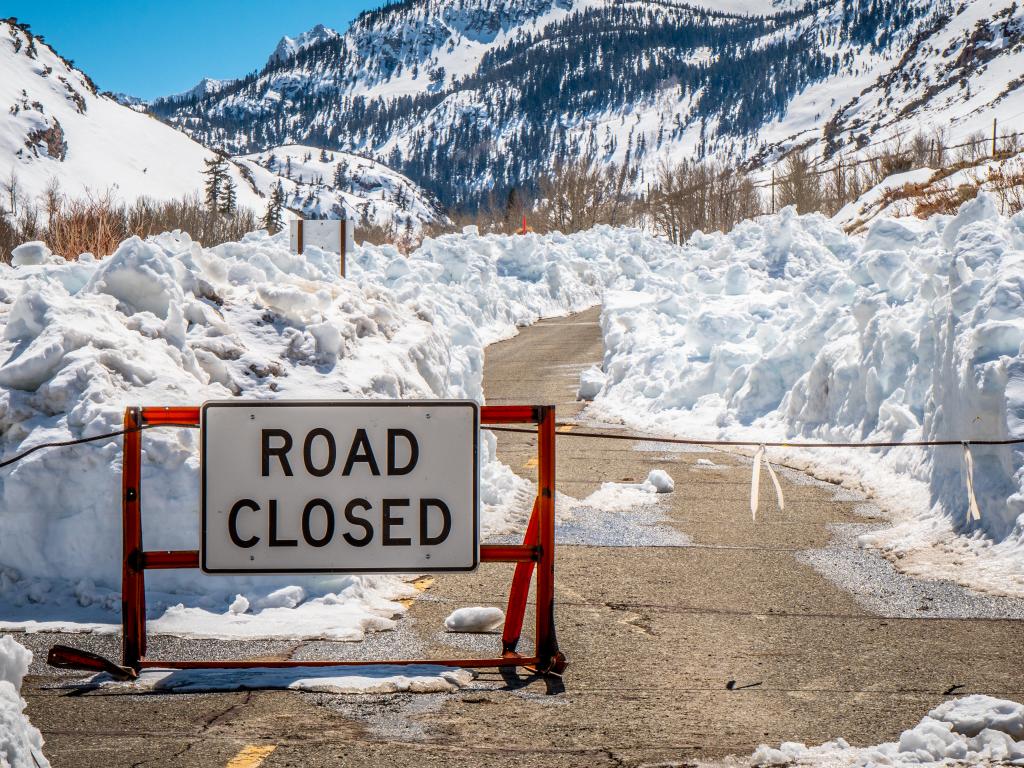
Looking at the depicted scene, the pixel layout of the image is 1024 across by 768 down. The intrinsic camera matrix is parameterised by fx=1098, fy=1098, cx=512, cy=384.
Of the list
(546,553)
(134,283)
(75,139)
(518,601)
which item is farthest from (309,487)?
(75,139)

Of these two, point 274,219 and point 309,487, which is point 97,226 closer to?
point 309,487

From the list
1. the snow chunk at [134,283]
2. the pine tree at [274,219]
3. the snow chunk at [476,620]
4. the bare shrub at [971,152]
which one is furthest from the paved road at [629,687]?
the bare shrub at [971,152]

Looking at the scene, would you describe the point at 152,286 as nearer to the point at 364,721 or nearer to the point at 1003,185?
the point at 364,721

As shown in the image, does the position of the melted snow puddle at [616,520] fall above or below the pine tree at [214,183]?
below

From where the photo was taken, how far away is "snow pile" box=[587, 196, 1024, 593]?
7.83 metres

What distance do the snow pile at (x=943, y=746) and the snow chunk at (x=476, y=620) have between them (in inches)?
87.4

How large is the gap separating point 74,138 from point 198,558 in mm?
123649

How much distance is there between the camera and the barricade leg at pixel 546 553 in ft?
16.8

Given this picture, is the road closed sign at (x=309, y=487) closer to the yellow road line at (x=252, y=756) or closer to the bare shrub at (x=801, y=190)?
the yellow road line at (x=252, y=756)

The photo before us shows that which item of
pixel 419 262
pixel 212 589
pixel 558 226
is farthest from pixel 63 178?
pixel 212 589

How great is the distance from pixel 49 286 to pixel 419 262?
2788 centimetres

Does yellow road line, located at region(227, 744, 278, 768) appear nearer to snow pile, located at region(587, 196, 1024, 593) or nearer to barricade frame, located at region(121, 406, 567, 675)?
barricade frame, located at region(121, 406, 567, 675)

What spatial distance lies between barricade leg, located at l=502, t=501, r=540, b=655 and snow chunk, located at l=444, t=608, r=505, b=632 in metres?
0.43

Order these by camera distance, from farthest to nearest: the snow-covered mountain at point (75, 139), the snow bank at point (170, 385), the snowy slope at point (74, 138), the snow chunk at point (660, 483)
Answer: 1. the snowy slope at point (74, 138)
2. the snow-covered mountain at point (75, 139)
3. the snow chunk at point (660, 483)
4. the snow bank at point (170, 385)
